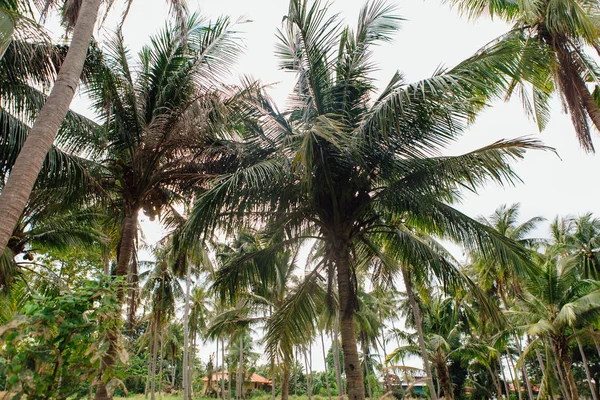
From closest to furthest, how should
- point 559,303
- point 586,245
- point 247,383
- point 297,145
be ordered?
point 297,145 < point 559,303 < point 586,245 < point 247,383

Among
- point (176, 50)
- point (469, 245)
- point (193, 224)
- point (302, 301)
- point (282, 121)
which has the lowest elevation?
point (302, 301)

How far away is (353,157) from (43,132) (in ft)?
13.5

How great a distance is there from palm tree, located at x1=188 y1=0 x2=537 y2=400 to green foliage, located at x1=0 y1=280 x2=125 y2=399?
2.71 metres

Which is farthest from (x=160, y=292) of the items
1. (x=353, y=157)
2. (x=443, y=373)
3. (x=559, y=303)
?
(x=559, y=303)

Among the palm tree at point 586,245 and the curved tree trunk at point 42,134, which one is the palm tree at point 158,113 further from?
the palm tree at point 586,245

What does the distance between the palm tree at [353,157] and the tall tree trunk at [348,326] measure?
2 centimetres

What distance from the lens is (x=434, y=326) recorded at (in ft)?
87.1

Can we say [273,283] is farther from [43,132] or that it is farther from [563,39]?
[563,39]

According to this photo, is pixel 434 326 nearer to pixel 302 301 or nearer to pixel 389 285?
pixel 389 285

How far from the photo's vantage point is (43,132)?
370cm

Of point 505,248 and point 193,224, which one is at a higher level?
point 193,224

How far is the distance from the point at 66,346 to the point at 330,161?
4464 millimetres

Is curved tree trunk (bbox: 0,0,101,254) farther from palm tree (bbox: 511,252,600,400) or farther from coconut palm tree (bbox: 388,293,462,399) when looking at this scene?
coconut palm tree (bbox: 388,293,462,399)

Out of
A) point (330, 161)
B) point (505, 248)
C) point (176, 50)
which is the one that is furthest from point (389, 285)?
point (176, 50)
